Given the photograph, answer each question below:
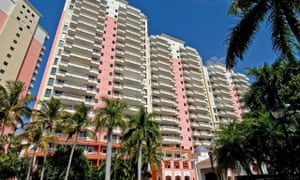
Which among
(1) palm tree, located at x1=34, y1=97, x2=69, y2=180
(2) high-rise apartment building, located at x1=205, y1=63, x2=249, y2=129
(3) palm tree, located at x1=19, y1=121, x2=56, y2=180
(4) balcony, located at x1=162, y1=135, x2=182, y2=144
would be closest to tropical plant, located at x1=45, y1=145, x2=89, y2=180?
(3) palm tree, located at x1=19, y1=121, x2=56, y2=180

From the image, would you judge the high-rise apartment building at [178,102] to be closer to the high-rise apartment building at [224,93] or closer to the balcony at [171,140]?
the balcony at [171,140]

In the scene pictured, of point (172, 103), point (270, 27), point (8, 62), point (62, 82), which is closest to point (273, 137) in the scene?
point (270, 27)

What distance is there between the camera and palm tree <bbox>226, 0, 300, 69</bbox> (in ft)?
29.0

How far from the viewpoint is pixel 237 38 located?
9648 mm

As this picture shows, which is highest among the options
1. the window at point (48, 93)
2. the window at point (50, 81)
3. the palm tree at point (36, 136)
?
the window at point (50, 81)

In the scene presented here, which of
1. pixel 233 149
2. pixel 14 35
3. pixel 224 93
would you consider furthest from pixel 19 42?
pixel 224 93

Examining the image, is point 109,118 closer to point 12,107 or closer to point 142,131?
point 142,131

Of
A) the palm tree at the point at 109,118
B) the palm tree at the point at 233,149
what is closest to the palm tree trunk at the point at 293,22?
the palm tree at the point at 233,149

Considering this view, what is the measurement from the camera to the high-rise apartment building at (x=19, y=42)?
5287 cm

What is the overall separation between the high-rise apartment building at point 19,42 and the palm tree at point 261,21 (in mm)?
57344

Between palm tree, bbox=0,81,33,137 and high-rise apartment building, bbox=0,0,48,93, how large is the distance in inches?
1352

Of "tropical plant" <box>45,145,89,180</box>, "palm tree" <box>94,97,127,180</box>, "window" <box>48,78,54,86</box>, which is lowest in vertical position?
"tropical plant" <box>45,145,89,180</box>

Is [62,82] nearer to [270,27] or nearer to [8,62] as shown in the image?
[8,62]

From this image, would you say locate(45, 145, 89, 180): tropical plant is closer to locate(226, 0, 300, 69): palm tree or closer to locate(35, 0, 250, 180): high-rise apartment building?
locate(35, 0, 250, 180): high-rise apartment building
